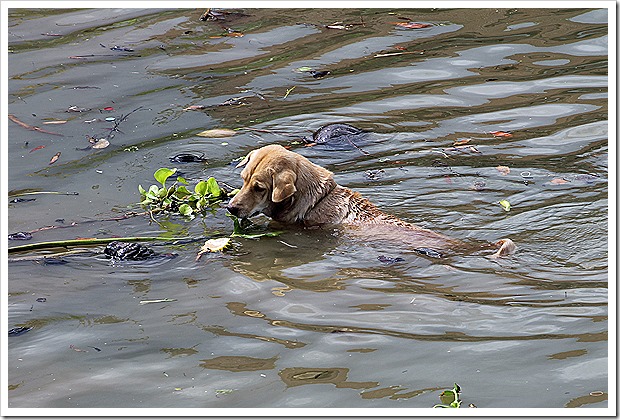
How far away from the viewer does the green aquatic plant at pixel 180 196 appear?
755 cm

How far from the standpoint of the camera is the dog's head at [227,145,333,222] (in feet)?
23.8

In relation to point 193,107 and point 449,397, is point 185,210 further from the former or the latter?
point 449,397

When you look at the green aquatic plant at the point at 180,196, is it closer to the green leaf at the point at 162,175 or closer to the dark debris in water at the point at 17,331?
the green leaf at the point at 162,175

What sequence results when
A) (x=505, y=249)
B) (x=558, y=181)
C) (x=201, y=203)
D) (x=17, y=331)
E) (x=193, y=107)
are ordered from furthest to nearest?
(x=193, y=107) < (x=558, y=181) < (x=201, y=203) < (x=505, y=249) < (x=17, y=331)

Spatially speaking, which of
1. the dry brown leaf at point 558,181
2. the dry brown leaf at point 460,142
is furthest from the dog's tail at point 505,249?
the dry brown leaf at point 460,142

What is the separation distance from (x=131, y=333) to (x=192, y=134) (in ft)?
13.1

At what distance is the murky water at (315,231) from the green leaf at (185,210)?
0.46 ft

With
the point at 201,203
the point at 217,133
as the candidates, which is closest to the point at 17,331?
the point at 201,203

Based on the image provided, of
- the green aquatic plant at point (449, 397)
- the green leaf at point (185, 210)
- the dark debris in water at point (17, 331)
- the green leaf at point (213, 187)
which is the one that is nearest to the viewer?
the green aquatic plant at point (449, 397)

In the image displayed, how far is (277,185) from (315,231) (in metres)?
0.55

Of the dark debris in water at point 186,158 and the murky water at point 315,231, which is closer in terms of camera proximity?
the murky water at point 315,231

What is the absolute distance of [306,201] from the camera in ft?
25.2

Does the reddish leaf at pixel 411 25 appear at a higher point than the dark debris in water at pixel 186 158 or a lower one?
higher

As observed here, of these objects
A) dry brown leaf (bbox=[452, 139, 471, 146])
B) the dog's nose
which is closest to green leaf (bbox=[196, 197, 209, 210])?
the dog's nose
